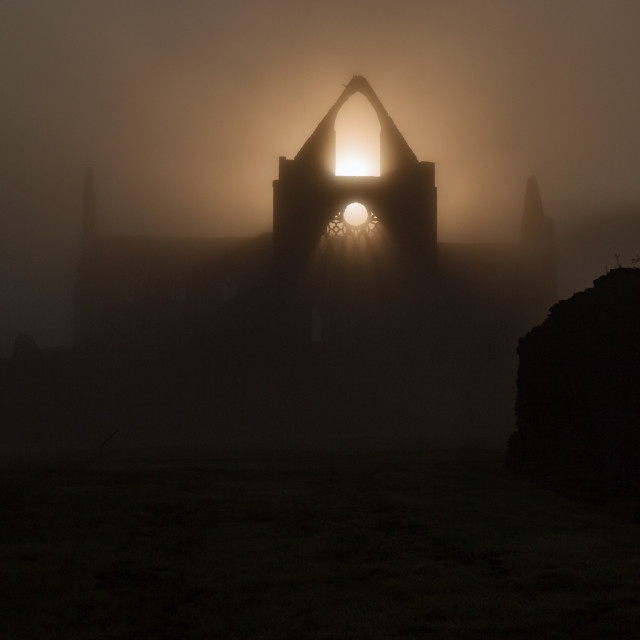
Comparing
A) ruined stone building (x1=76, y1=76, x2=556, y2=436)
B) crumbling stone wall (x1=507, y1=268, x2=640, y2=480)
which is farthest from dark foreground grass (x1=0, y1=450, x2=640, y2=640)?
ruined stone building (x1=76, y1=76, x2=556, y2=436)

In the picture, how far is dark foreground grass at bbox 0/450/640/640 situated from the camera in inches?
285

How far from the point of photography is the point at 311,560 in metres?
9.48

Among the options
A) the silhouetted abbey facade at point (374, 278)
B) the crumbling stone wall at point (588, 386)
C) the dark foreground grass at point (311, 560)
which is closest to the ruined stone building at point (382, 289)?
the silhouetted abbey facade at point (374, 278)

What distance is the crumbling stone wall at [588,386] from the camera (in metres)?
14.3

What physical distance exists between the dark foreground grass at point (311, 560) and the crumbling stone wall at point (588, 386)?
2.79ft

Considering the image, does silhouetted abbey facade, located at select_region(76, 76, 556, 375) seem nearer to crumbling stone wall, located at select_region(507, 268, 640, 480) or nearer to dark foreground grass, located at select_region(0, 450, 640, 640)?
crumbling stone wall, located at select_region(507, 268, 640, 480)

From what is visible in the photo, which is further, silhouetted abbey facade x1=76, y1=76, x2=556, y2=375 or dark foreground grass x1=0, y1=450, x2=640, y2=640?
silhouetted abbey facade x1=76, y1=76, x2=556, y2=375

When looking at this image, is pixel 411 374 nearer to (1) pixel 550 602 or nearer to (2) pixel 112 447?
(2) pixel 112 447

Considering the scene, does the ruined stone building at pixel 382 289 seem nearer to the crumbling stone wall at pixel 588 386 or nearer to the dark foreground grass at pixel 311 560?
the crumbling stone wall at pixel 588 386

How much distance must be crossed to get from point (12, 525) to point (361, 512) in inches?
164

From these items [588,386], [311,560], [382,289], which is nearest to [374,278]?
[382,289]

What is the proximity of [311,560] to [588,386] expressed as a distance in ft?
23.0

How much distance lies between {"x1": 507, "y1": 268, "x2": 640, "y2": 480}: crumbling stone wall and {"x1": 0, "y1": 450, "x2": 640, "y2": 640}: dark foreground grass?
2.79 ft

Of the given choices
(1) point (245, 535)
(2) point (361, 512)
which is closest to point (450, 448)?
(2) point (361, 512)
